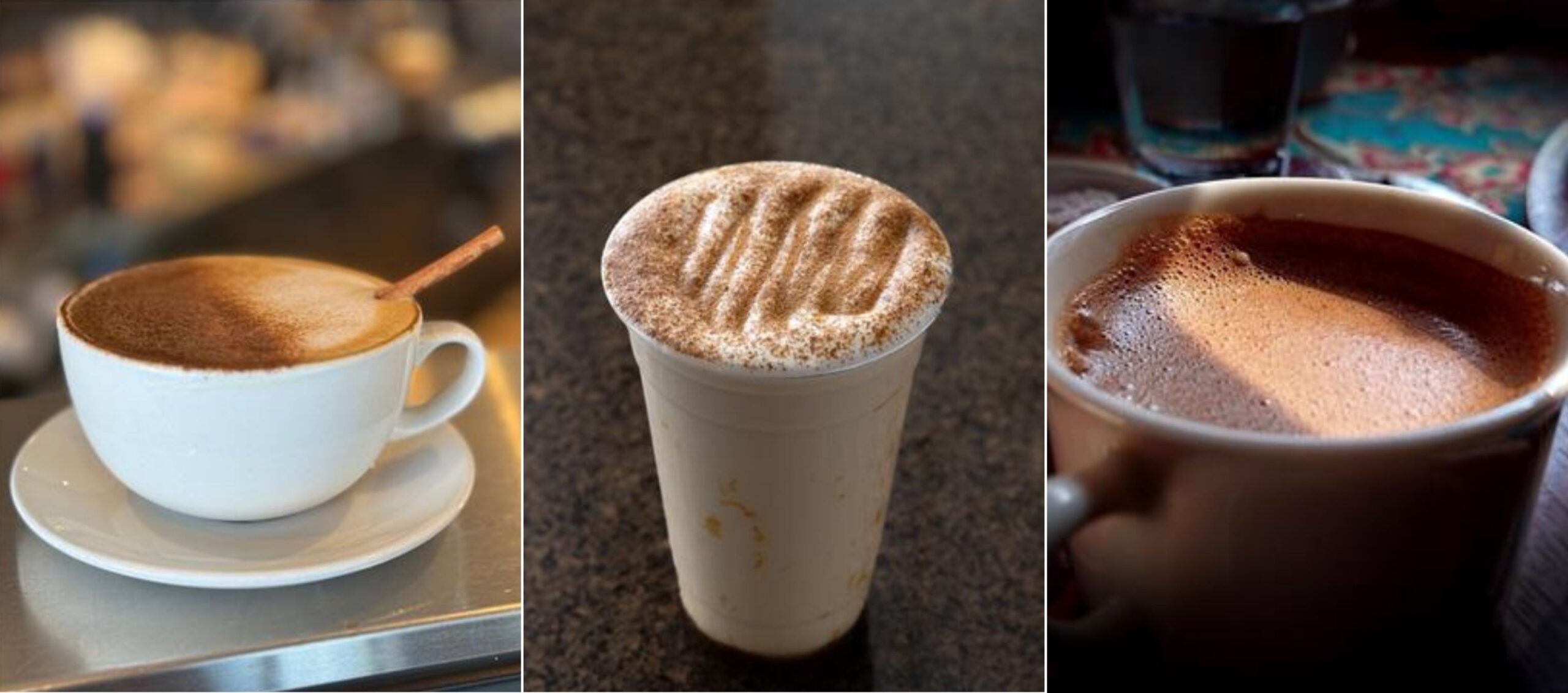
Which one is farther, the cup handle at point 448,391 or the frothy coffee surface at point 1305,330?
the cup handle at point 448,391

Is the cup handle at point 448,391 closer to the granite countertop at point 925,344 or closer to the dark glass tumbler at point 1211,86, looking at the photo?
the granite countertop at point 925,344

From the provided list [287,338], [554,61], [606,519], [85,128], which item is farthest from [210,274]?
[554,61]

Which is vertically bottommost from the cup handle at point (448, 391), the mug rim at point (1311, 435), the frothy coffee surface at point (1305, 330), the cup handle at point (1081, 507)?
the cup handle at point (448, 391)

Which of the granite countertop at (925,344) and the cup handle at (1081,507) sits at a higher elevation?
the cup handle at (1081,507)

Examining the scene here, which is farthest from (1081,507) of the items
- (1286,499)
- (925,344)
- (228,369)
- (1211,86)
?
(925,344)

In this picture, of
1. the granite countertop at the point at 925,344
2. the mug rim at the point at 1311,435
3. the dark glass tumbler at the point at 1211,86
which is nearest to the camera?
the mug rim at the point at 1311,435

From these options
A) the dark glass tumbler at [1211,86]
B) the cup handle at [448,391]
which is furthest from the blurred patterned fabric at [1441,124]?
the cup handle at [448,391]

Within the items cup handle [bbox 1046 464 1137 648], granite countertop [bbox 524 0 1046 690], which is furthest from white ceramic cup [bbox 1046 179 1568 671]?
granite countertop [bbox 524 0 1046 690]

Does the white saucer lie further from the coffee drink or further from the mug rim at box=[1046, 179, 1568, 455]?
the mug rim at box=[1046, 179, 1568, 455]

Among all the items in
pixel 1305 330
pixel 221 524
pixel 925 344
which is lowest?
pixel 925 344

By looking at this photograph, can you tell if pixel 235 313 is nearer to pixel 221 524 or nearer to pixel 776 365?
pixel 221 524
